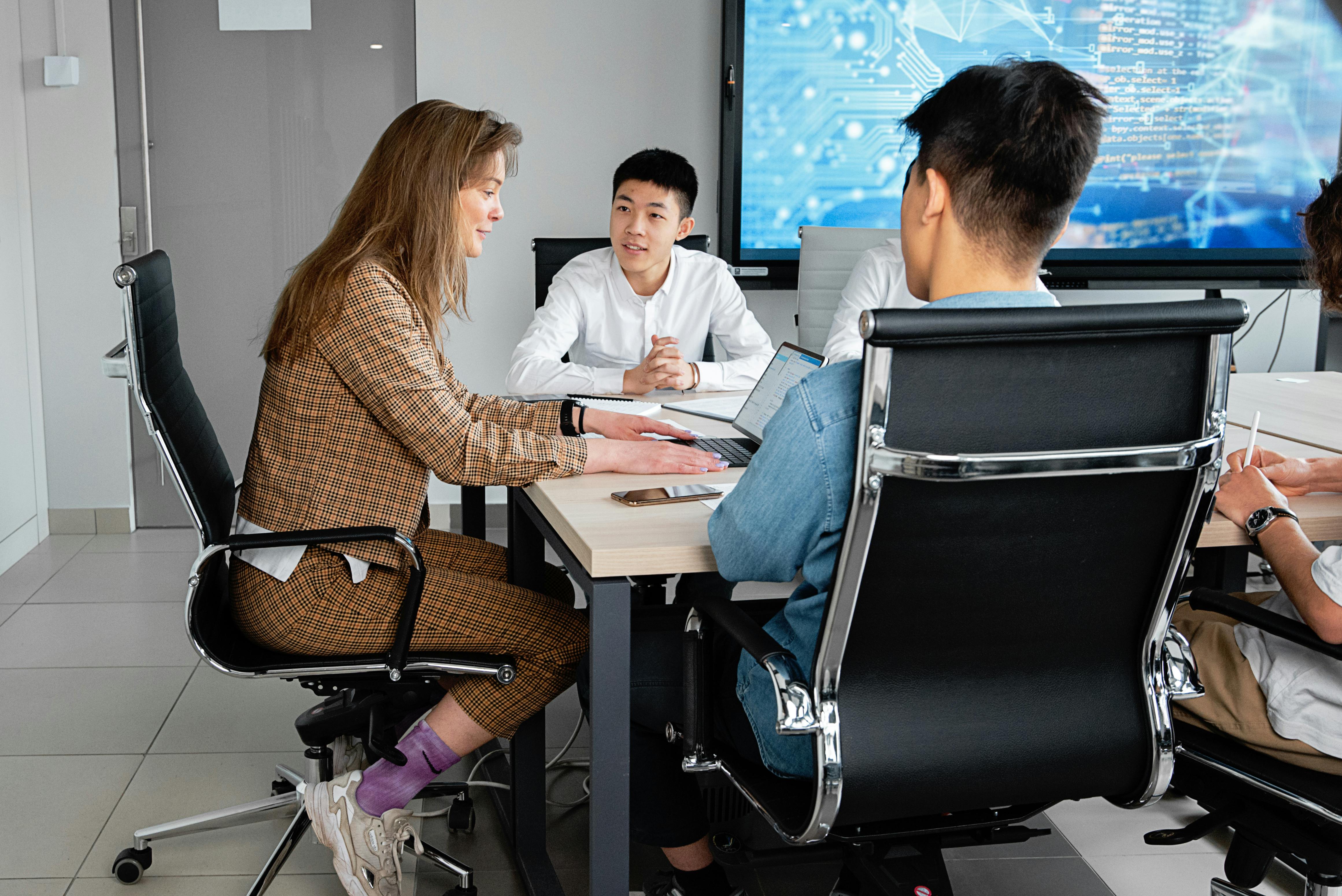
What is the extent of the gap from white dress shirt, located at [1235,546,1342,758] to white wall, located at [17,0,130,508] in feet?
12.2

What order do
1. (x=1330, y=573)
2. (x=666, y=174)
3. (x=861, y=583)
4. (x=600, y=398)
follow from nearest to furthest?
1. (x=861, y=583)
2. (x=1330, y=573)
3. (x=600, y=398)
4. (x=666, y=174)

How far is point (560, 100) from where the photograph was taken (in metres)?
4.08

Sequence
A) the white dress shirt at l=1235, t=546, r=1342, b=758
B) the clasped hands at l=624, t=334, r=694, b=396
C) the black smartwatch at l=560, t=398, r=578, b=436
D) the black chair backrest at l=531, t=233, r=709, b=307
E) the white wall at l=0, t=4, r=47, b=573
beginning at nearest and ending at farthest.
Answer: the white dress shirt at l=1235, t=546, r=1342, b=758 → the black smartwatch at l=560, t=398, r=578, b=436 → the clasped hands at l=624, t=334, r=694, b=396 → the black chair backrest at l=531, t=233, r=709, b=307 → the white wall at l=0, t=4, r=47, b=573

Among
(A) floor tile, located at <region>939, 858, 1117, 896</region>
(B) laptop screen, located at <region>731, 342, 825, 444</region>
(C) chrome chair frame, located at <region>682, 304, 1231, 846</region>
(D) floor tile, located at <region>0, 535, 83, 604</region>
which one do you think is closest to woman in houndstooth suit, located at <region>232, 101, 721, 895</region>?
(B) laptop screen, located at <region>731, 342, 825, 444</region>

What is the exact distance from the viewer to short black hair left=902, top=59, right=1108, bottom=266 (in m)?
1.21

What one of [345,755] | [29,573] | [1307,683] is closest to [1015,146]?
[1307,683]

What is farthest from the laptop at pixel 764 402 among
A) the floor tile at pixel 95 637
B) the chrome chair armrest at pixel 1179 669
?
the floor tile at pixel 95 637

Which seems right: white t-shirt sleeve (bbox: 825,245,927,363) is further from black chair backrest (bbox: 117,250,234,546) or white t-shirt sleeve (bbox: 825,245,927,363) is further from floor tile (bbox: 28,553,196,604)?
floor tile (bbox: 28,553,196,604)

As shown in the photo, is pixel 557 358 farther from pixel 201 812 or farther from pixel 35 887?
pixel 35 887

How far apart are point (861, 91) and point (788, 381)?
239 cm

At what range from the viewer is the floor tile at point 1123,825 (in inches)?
81.7

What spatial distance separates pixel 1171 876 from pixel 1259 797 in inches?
29.8

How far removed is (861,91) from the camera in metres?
4.03

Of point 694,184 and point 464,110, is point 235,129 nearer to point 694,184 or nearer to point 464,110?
point 694,184
